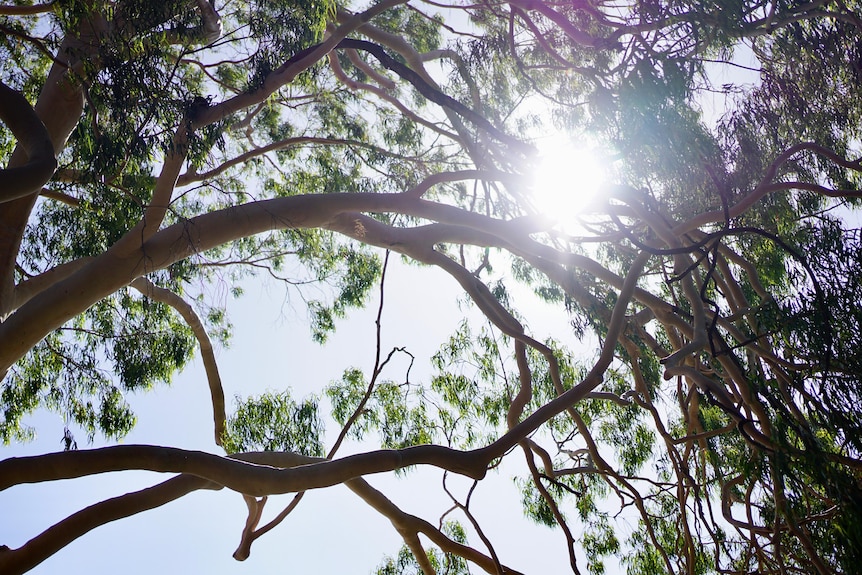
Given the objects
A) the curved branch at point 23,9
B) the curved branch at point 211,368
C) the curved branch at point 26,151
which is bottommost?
the curved branch at point 26,151

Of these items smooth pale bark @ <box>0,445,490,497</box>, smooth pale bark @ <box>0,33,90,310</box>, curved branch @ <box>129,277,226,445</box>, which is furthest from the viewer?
curved branch @ <box>129,277,226,445</box>

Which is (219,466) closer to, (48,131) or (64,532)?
(64,532)

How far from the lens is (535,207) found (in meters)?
4.23

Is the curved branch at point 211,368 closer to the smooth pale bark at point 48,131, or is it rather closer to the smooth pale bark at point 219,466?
the smooth pale bark at point 48,131

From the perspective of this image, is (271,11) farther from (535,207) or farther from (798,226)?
(798,226)

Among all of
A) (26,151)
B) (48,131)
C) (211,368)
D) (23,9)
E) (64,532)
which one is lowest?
(64,532)

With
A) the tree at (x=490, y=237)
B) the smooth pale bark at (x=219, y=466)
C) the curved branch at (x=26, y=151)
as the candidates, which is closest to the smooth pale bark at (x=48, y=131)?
the tree at (x=490, y=237)

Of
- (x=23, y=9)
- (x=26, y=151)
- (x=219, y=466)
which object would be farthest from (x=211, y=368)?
(x=219, y=466)

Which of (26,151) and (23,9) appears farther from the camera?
(23,9)

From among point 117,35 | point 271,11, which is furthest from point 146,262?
point 271,11

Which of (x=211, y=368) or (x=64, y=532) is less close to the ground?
(x=211, y=368)

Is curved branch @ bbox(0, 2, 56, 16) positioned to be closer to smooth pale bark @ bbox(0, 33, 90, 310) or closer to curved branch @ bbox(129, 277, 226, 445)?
smooth pale bark @ bbox(0, 33, 90, 310)

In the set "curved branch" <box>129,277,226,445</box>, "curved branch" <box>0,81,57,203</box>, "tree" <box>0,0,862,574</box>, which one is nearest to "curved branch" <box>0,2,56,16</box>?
"tree" <box>0,0,862,574</box>

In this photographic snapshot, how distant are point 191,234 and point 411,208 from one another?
1.03 metres
